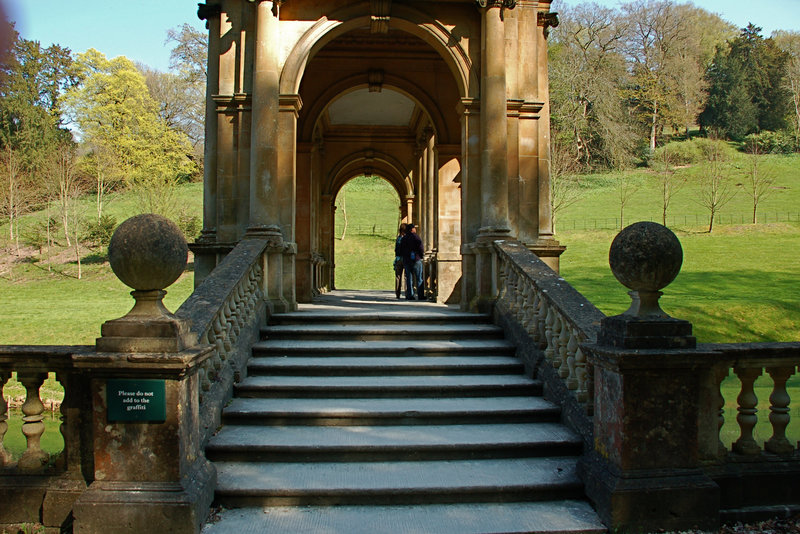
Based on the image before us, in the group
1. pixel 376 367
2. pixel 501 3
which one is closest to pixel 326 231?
pixel 501 3

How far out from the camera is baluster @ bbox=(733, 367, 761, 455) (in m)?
4.36

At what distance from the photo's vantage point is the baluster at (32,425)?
4.15 m

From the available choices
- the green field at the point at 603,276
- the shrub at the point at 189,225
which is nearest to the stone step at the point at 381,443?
the green field at the point at 603,276

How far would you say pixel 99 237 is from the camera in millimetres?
36344

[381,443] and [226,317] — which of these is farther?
[226,317]

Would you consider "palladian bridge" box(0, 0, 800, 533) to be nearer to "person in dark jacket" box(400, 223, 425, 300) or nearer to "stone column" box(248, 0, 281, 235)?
"stone column" box(248, 0, 281, 235)

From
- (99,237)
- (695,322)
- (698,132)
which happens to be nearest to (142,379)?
(695,322)

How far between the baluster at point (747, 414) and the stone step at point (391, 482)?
1247mm

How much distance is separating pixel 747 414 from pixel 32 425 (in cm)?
522

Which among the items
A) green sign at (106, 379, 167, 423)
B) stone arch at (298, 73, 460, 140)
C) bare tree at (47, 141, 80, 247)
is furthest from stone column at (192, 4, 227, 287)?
bare tree at (47, 141, 80, 247)

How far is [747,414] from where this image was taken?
14.4 ft

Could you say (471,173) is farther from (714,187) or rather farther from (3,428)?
(714,187)

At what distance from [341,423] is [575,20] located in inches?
2059

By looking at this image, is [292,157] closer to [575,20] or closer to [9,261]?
[9,261]
